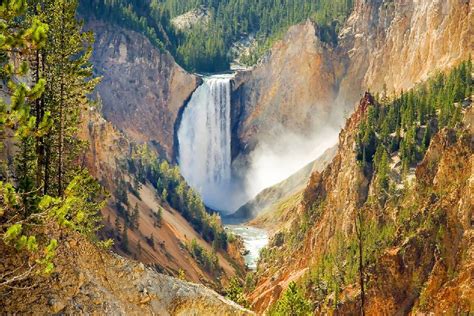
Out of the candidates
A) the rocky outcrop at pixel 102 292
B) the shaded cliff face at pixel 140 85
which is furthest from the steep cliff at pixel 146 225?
the rocky outcrop at pixel 102 292

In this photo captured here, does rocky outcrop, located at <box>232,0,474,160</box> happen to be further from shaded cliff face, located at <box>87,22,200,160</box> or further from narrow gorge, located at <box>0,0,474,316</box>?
shaded cliff face, located at <box>87,22,200,160</box>

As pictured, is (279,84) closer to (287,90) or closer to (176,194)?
(287,90)

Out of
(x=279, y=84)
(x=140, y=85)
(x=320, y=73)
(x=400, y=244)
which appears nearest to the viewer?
(x=400, y=244)

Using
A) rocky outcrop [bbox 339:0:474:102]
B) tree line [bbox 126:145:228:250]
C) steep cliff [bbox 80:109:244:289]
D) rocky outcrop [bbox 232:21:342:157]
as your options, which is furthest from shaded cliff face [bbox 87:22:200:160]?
rocky outcrop [bbox 339:0:474:102]

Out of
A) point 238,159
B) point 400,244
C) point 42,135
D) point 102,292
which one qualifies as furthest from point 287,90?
point 42,135

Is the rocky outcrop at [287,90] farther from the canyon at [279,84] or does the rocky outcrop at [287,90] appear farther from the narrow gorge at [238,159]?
the narrow gorge at [238,159]

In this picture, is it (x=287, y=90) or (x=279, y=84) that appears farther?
(x=279, y=84)

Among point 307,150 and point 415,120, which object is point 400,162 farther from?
point 307,150

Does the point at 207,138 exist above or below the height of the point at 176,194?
above
